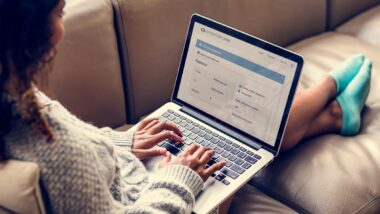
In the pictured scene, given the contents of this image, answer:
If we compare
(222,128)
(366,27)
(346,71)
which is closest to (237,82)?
(222,128)

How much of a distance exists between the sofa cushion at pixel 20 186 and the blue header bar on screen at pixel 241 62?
596mm

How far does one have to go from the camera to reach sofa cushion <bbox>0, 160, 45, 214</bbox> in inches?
29.8

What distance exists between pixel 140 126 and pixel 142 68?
220mm

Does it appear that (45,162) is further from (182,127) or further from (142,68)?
(142,68)

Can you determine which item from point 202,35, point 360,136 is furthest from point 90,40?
point 360,136

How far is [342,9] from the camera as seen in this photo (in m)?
1.96

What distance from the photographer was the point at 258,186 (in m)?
1.30

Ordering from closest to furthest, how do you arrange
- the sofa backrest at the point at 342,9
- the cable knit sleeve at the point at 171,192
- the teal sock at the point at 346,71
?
the cable knit sleeve at the point at 171,192 < the teal sock at the point at 346,71 < the sofa backrest at the point at 342,9

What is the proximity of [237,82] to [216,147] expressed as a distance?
0.51 ft

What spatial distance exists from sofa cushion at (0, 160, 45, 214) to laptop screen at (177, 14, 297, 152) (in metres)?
0.59

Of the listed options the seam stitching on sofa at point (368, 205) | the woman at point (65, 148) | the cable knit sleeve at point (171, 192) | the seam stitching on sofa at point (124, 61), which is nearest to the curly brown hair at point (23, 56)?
the woman at point (65, 148)

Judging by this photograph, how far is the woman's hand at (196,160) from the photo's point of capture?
3.64 feet

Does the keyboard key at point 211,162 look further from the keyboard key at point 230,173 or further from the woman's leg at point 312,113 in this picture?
the woman's leg at point 312,113

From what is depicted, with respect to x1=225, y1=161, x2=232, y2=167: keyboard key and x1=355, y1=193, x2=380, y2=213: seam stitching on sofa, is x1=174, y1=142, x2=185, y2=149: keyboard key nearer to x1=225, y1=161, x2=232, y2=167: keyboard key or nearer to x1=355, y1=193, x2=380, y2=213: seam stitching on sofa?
x1=225, y1=161, x2=232, y2=167: keyboard key
